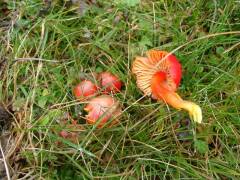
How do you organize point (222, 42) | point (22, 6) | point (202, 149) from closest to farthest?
point (202, 149)
point (222, 42)
point (22, 6)

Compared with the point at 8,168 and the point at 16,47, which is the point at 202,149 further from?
the point at 16,47

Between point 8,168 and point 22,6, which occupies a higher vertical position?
point 22,6

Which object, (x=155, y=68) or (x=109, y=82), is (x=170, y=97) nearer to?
(x=155, y=68)

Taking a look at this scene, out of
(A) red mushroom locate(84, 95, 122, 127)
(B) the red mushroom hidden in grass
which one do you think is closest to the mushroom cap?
(B) the red mushroom hidden in grass

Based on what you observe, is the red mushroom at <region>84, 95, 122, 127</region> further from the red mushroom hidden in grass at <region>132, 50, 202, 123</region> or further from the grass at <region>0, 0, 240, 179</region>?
the red mushroom hidden in grass at <region>132, 50, 202, 123</region>

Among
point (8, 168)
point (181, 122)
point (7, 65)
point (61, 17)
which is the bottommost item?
point (8, 168)

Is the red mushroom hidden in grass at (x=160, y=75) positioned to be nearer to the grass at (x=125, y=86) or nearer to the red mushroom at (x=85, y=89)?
the grass at (x=125, y=86)

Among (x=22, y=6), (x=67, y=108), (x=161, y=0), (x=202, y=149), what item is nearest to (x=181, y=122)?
(x=202, y=149)

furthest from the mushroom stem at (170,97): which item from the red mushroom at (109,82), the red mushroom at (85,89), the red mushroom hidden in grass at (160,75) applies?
the red mushroom at (85,89)
